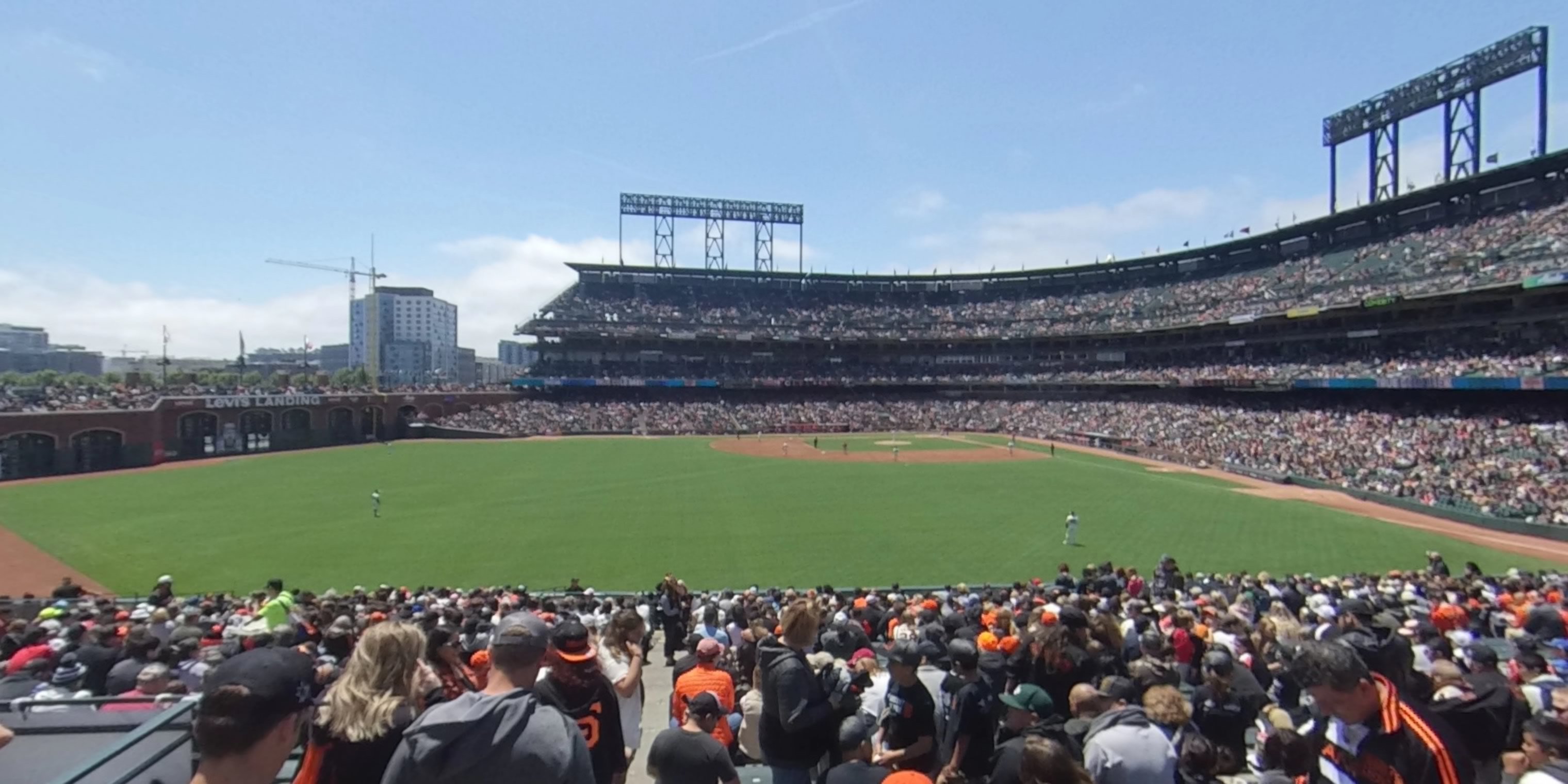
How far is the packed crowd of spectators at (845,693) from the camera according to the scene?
3.00m

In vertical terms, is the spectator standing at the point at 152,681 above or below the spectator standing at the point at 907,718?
below

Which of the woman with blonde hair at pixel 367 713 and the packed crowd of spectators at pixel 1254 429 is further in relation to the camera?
the packed crowd of spectators at pixel 1254 429

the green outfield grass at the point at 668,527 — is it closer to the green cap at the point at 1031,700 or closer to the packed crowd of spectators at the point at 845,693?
the packed crowd of spectators at the point at 845,693

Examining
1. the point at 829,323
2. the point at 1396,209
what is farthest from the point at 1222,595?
the point at 829,323

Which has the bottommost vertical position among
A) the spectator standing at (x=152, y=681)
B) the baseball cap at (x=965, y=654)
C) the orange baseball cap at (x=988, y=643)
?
the spectator standing at (x=152, y=681)

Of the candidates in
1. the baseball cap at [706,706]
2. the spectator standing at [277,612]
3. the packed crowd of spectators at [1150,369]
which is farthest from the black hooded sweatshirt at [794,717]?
the packed crowd of spectators at [1150,369]

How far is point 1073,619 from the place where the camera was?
Answer: 770 centimetres

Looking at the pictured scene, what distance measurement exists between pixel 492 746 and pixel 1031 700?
3.47 metres

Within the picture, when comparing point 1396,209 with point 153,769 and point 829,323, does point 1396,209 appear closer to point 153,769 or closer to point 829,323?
point 829,323

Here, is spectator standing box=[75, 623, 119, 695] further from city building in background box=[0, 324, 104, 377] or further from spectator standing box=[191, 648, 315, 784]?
city building in background box=[0, 324, 104, 377]

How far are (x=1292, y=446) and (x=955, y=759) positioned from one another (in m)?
49.5

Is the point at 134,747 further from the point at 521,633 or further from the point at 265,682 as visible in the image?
the point at 521,633

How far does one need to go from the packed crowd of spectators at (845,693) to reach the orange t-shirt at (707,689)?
0.02m

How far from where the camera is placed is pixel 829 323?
93.4 m
